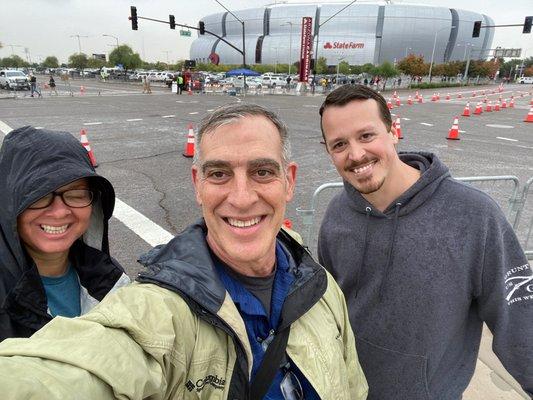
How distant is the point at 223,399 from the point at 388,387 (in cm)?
127

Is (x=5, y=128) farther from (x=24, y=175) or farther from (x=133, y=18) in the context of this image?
(x=133, y=18)

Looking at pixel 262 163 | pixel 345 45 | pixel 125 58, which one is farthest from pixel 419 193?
pixel 345 45

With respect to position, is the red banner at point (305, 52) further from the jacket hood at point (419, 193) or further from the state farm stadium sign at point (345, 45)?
the state farm stadium sign at point (345, 45)

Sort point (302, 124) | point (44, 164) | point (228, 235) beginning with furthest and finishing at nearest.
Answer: point (302, 124), point (44, 164), point (228, 235)

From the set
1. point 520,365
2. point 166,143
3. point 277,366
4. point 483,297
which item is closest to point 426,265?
point 483,297

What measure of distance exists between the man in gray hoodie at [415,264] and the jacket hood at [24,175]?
139cm

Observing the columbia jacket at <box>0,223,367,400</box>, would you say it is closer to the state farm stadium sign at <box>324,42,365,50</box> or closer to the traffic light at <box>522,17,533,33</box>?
the traffic light at <box>522,17,533,33</box>

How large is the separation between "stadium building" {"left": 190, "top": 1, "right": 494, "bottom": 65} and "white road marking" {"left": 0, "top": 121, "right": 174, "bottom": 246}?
10018 centimetres

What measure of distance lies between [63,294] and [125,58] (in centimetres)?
9114

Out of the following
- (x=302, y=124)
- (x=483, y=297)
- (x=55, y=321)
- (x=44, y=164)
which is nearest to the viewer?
(x=55, y=321)

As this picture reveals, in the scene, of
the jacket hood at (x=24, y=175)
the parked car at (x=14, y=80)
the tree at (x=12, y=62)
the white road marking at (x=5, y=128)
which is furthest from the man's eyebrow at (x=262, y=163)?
the tree at (x=12, y=62)

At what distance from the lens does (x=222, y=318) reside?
1151mm

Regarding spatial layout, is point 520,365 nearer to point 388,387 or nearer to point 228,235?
point 388,387

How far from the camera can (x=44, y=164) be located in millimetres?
1649
